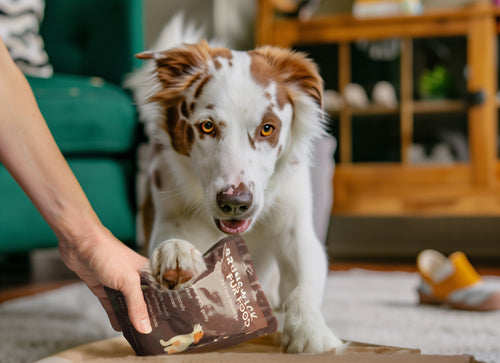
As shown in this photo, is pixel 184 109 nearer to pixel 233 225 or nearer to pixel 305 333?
pixel 233 225

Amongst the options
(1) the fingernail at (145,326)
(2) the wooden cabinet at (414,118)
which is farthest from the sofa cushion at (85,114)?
(2) the wooden cabinet at (414,118)

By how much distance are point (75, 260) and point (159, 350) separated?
189 millimetres

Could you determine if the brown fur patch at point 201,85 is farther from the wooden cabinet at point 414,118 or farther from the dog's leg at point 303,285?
the wooden cabinet at point 414,118

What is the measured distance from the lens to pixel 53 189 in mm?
757

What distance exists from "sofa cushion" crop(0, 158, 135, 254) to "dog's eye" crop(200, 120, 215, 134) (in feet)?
2.64

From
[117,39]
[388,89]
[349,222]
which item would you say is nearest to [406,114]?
[388,89]

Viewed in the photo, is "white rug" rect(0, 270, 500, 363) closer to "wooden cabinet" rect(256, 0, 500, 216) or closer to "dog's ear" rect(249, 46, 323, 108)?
"dog's ear" rect(249, 46, 323, 108)

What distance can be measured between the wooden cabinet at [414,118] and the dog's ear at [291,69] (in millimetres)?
1708

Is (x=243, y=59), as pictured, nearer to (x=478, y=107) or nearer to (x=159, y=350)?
(x=159, y=350)

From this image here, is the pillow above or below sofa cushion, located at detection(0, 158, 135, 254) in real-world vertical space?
above

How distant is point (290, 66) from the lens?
1066 mm

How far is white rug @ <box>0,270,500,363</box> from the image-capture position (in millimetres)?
1119

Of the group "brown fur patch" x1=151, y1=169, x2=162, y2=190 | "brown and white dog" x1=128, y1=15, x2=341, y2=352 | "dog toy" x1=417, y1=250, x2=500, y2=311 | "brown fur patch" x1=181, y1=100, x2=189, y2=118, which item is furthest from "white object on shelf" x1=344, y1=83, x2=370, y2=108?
"brown fur patch" x1=181, y1=100, x2=189, y2=118

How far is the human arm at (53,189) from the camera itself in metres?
0.75
